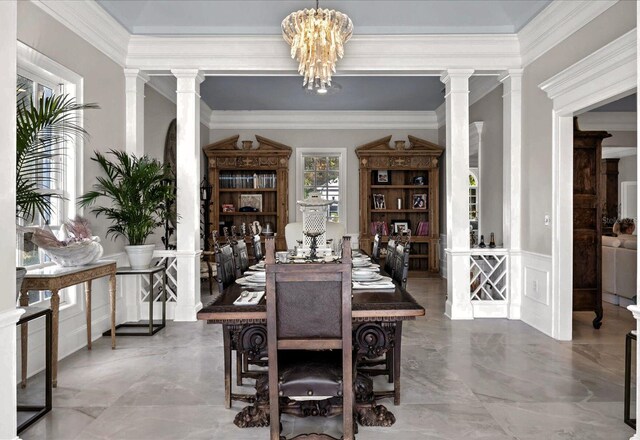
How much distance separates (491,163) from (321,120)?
3.41m

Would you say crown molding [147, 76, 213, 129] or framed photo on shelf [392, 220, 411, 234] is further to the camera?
framed photo on shelf [392, 220, 411, 234]

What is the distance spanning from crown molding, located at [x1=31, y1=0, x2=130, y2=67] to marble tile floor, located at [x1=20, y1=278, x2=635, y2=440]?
281 cm

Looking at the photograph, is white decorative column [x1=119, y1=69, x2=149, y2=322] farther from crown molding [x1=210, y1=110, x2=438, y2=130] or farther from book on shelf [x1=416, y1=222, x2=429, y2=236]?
book on shelf [x1=416, y1=222, x2=429, y2=236]

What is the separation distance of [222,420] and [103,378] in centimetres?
122

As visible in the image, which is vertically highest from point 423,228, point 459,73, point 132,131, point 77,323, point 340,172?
point 459,73

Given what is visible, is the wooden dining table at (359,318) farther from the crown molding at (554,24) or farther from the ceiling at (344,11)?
the ceiling at (344,11)

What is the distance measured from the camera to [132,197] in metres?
4.52

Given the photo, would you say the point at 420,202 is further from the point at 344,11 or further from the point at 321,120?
the point at 344,11

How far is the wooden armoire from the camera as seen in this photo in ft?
16.0

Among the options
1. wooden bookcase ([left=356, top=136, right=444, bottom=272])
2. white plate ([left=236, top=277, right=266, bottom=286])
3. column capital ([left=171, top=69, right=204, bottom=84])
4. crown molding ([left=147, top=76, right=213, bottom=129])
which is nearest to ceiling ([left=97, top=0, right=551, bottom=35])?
column capital ([left=171, top=69, right=204, bottom=84])

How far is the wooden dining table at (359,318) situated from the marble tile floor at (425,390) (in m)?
0.33

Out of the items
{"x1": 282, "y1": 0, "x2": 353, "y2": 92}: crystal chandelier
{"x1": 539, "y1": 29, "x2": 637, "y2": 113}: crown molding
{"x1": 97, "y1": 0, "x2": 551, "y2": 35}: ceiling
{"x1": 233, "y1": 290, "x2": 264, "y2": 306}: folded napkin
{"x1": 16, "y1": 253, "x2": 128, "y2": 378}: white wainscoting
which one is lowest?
{"x1": 16, "y1": 253, "x2": 128, "y2": 378}: white wainscoting

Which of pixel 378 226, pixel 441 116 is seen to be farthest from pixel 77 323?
pixel 441 116

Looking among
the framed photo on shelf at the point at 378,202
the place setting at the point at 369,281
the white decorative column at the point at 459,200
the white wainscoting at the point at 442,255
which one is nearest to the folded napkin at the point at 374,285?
the place setting at the point at 369,281
